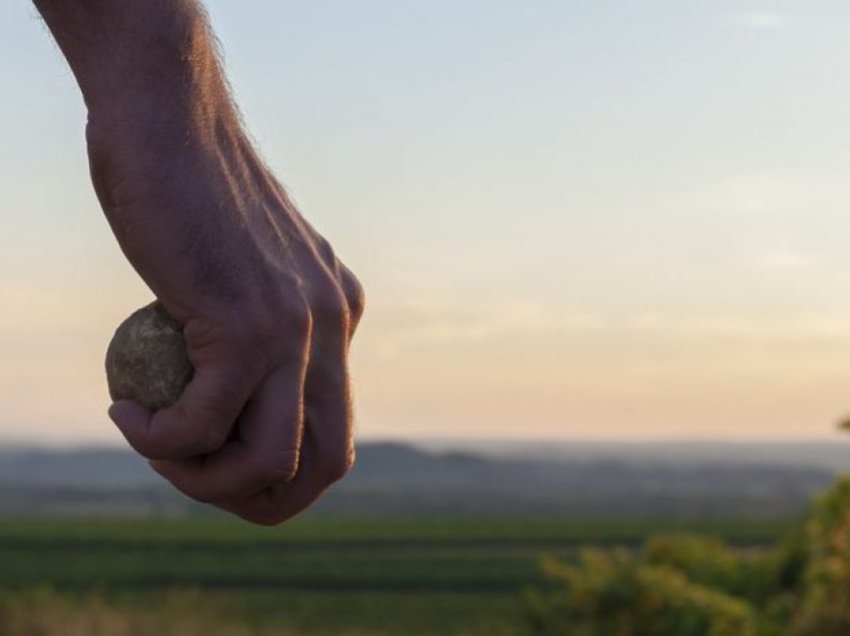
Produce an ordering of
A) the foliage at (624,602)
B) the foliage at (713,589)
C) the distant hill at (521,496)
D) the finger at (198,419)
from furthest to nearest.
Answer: the distant hill at (521,496), the foliage at (624,602), the foliage at (713,589), the finger at (198,419)

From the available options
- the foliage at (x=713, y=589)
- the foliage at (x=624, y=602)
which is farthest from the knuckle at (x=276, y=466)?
the foliage at (x=624, y=602)

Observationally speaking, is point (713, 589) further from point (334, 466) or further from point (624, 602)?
point (334, 466)

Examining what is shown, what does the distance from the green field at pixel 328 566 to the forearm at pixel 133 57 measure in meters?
9.39

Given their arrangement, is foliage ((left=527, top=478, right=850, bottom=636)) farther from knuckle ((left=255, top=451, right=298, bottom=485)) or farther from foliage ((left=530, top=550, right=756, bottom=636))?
knuckle ((left=255, top=451, right=298, bottom=485))

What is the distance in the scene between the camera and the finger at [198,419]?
151 cm

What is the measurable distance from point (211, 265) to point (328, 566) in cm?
4497

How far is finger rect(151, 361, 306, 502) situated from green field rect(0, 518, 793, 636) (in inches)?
367

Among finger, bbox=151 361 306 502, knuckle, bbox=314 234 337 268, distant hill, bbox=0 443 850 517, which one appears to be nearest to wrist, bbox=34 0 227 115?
knuckle, bbox=314 234 337 268

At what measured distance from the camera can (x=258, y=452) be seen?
154 centimetres

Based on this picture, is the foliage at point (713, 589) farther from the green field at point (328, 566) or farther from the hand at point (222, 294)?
the hand at point (222, 294)

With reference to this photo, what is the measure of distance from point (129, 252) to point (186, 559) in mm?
49663

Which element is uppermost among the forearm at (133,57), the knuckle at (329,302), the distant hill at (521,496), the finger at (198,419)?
the forearm at (133,57)

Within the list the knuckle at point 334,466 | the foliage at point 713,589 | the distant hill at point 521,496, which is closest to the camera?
the knuckle at point 334,466

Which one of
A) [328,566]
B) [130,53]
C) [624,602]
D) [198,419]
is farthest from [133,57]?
[328,566]
